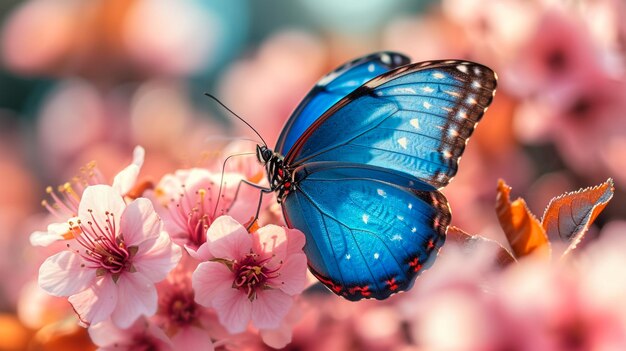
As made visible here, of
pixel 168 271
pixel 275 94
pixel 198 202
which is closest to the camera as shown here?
pixel 168 271

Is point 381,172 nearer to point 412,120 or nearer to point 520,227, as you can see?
point 412,120

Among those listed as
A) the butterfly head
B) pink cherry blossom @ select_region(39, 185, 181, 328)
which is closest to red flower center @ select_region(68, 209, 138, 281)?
pink cherry blossom @ select_region(39, 185, 181, 328)

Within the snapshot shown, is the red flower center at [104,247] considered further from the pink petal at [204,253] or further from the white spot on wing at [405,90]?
the white spot on wing at [405,90]

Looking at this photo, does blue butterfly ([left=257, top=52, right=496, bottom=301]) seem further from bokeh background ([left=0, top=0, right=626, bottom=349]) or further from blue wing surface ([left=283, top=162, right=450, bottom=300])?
bokeh background ([left=0, top=0, right=626, bottom=349])

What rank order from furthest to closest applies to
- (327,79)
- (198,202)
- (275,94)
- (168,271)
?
(275,94) → (327,79) → (198,202) → (168,271)

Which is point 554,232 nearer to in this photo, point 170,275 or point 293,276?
point 293,276

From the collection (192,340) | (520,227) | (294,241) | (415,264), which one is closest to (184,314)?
(192,340)

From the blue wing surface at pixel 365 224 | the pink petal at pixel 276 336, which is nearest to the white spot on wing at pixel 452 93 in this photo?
the blue wing surface at pixel 365 224

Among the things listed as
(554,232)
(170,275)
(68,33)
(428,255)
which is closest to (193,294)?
(170,275)
